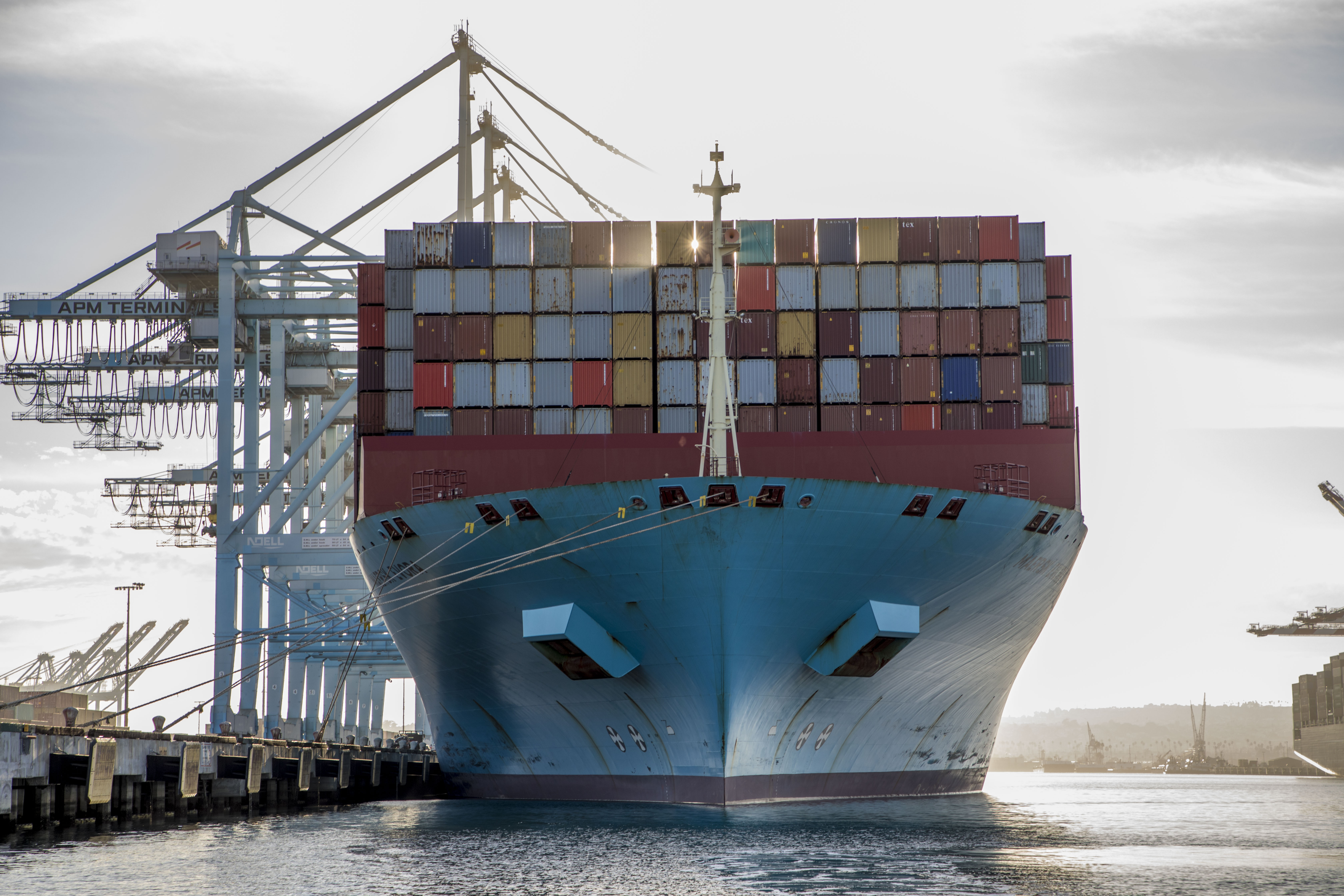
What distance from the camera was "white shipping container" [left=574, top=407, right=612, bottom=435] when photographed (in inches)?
1252

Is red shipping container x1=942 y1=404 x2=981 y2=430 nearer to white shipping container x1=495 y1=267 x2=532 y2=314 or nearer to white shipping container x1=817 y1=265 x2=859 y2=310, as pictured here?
white shipping container x1=817 y1=265 x2=859 y2=310

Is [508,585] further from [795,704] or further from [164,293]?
[164,293]

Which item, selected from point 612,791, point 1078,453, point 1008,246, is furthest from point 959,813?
point 1008,246

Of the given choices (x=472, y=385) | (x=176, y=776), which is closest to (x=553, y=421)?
(x=472, y=385)

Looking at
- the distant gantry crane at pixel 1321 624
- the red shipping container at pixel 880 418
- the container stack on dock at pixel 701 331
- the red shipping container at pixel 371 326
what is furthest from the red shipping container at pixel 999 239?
the distant gantry crane at pixel 1321 624

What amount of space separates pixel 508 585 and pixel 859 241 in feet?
40.6

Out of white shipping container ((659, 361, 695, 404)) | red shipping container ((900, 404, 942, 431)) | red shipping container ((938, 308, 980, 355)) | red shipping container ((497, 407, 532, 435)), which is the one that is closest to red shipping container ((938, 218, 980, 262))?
red shipping container ((938, 308, 980, 355))

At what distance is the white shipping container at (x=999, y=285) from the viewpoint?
110ft

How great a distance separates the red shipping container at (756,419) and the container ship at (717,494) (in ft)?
0.19

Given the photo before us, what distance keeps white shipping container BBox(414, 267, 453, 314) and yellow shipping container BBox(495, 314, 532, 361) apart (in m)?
1.34

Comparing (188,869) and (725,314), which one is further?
(725,314)

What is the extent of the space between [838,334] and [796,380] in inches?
62.5

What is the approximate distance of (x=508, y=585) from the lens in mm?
27797

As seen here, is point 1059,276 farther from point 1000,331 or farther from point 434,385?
point 434,385
